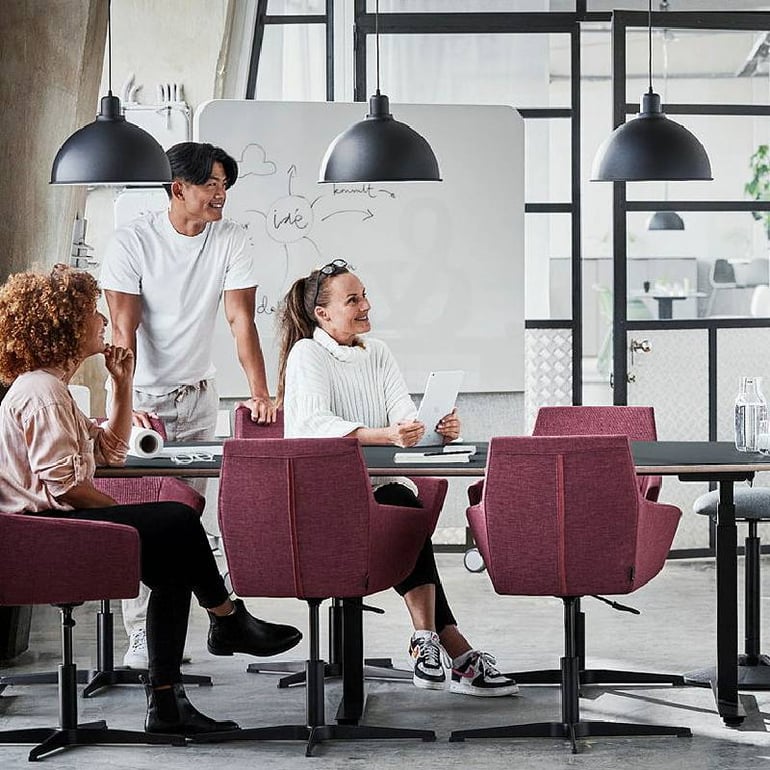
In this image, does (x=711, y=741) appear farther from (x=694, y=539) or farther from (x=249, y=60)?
(x=249, y=60)

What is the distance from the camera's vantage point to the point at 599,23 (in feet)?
25.5

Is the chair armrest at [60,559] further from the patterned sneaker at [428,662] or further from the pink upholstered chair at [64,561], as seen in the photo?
the patterned sneaker at [428,662]

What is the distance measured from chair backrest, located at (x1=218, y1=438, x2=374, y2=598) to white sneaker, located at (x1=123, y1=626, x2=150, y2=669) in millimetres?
1116

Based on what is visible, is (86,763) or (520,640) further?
(520,640)

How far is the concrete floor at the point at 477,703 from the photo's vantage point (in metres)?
3.95

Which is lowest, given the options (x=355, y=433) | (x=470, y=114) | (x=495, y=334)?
(x=355, y=433)

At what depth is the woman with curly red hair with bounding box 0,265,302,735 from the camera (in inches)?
152

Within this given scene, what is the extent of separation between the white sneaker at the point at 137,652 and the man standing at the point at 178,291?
7 cm

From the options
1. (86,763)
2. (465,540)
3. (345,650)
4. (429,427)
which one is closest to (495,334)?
(465,540)

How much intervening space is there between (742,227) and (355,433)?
3.26 meters

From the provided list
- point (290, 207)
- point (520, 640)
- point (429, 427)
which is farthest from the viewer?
point (290, 207)

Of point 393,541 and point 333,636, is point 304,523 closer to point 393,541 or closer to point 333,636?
point 393,541

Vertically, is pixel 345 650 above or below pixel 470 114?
below

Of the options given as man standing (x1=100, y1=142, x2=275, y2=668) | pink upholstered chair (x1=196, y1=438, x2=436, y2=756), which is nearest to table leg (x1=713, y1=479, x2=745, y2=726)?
pink upholstered chair (x1=196, y1=438, x2=436, y2=756)
